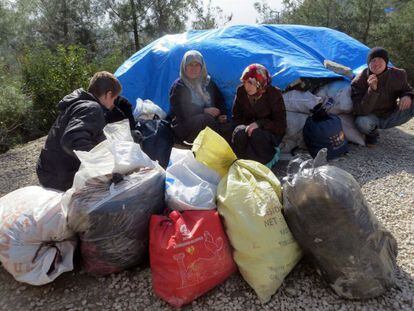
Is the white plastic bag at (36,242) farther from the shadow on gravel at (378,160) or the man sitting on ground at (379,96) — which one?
the man sitting on ground at (379,96)

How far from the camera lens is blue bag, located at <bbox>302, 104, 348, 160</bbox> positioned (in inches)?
142

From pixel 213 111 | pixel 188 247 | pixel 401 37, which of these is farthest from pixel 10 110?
pixel 401 37

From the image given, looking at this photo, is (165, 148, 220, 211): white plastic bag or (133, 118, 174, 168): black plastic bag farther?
(133, 118, 174, 168): black plastic bag

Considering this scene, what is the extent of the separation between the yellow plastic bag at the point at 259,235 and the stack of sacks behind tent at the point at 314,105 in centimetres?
176

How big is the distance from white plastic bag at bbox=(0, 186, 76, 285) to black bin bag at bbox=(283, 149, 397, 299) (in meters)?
1.34

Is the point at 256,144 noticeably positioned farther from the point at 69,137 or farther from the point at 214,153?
the point at 69,137

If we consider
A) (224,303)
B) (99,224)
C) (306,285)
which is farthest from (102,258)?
(306,285)

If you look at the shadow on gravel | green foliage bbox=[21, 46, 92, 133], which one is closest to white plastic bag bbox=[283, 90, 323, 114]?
the shadow on gravel

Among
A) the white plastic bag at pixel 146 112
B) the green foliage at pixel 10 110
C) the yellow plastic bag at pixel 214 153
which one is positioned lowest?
the green foliage at pixel 10 110

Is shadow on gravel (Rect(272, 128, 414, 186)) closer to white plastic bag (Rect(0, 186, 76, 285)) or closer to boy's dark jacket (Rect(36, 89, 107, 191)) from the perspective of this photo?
boy's dark jacket (Rect(36, 89, 107, 191))

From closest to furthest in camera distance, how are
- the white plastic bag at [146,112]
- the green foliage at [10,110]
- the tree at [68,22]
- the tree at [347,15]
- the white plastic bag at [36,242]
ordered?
the white plastic bag at [36,242], the white plastic bag at [146,112], the green foliage at [10,110], the tree at [347,15], the tree at [68,22]

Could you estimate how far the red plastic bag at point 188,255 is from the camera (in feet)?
6.38

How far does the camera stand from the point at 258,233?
2014 millimetres

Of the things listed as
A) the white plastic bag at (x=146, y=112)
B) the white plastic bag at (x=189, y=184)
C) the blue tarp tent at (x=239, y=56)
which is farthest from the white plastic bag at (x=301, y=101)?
the white plastic bag at (x=189, y=184)
